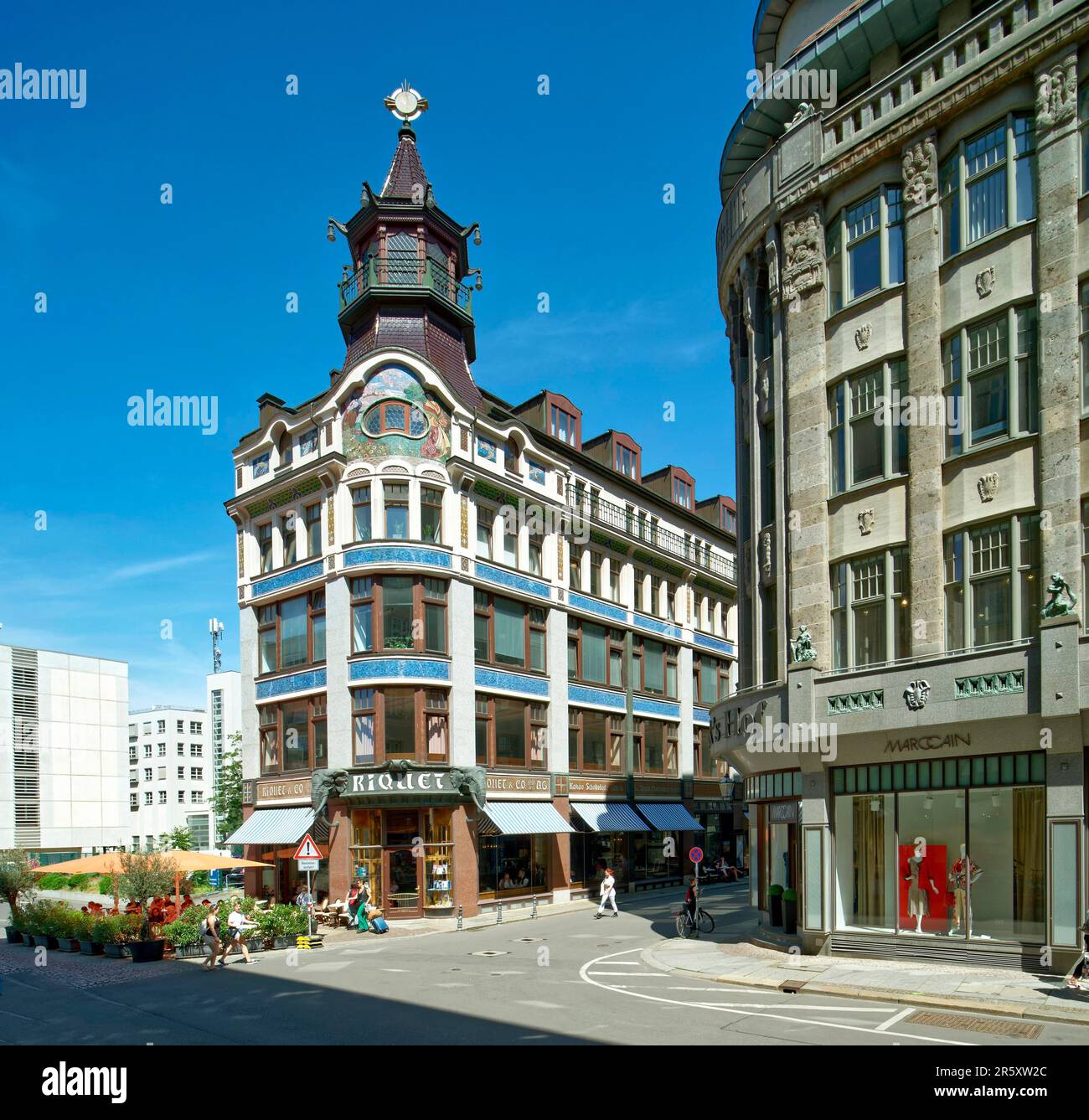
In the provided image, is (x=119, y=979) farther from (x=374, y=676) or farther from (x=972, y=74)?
(x=972, y=74)

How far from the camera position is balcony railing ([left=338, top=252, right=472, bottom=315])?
132 ft

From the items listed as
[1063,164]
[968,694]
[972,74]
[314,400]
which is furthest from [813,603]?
[314,400]

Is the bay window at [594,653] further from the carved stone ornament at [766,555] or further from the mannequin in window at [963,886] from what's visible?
the mannequin in window at [963,886]

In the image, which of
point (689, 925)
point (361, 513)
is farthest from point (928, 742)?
point (361, 513)

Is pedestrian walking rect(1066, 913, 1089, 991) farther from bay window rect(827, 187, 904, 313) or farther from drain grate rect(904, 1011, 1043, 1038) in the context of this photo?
bay window rect(827, 187, 904, 313)

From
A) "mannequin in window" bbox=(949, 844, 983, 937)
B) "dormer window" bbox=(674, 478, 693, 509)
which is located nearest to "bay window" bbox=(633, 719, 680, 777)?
"dormer window" bbox=(674, 478, 693, 509)

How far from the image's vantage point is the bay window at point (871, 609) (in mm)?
22453

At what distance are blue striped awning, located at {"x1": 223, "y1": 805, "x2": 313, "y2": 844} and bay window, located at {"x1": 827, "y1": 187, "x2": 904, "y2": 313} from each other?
83.5 ft

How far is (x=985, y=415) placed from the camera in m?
21.3

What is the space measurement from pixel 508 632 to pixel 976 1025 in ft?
88.4

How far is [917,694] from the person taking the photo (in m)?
21.2

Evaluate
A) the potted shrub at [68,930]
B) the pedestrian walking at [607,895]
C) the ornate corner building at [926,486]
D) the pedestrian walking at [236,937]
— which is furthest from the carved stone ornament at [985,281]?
the potted shrub at [68,930]
